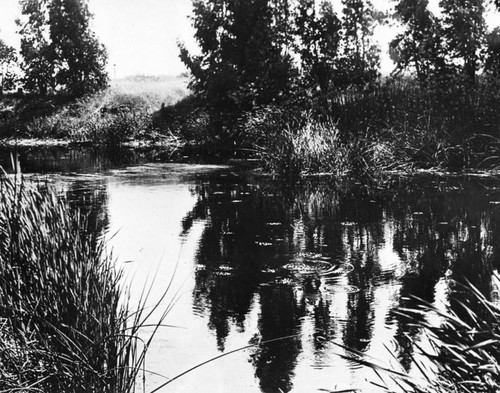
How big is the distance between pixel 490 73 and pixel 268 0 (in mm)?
10050

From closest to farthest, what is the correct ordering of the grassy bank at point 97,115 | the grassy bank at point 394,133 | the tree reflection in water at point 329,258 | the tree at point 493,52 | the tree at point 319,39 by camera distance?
1. the tree reflection in water at point 329,258
2. the grassy bank at point 394,133
3. the tree at point 493,52
4. the tree at point 319,39
5. the grassy bank at point 97,115

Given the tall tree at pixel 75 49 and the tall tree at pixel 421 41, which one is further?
the tall tree at pixel 75 49

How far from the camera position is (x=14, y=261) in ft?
15.1

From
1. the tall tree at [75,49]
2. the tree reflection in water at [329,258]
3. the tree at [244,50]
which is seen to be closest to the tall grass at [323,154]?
the tree reflection in water at [329,258]

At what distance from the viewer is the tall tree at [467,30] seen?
21844 millimetres

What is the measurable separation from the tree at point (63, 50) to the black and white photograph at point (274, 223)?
3.79 m

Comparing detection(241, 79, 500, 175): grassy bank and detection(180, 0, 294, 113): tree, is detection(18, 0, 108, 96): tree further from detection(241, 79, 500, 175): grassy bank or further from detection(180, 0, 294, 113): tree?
detection(241, 79, 500, 175): grassy bank

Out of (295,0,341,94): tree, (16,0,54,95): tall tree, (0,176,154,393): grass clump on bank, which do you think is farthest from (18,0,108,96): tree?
(0,176,154,393): grass clump on bank

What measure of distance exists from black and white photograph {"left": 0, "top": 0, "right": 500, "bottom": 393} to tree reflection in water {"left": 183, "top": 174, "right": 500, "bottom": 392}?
0.03 meters

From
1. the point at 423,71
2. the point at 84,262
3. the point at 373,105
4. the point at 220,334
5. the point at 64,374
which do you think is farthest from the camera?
the point at 423,71

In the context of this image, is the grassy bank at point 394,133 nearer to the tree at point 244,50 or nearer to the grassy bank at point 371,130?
the grassy bank at point 371,130

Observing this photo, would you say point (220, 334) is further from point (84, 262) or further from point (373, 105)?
point (373, 105)

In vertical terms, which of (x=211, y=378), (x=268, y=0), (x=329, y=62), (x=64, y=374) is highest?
(x=268, y=0)

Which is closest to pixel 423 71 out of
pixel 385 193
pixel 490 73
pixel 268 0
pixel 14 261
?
pixel 490 73
